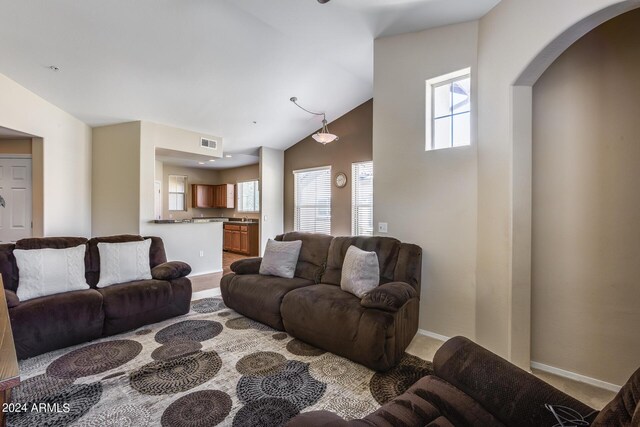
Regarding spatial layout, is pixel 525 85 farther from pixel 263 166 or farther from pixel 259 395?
pixel 263 166

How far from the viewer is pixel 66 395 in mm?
1874

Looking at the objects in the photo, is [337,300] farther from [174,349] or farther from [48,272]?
[48,272]

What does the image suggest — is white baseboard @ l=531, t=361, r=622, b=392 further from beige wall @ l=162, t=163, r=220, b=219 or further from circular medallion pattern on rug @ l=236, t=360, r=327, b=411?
beige wall @ l=162, t=163, r=220, b=219

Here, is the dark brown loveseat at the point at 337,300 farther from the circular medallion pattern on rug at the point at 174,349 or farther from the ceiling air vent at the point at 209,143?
the ceiling air vent at the point at 209,143

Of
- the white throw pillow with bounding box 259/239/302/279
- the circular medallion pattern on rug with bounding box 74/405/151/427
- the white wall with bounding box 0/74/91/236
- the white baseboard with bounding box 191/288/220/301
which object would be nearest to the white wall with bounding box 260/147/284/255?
the white baseboard with bounding box 191/288/220/301

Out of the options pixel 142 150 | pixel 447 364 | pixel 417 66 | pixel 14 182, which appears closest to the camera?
pixel 447 364

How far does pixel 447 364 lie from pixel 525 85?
2.19 metres

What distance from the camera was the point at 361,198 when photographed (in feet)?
18.4

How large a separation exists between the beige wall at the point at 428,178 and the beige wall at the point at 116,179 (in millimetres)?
3875

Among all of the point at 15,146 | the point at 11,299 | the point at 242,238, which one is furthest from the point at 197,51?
the point at 242,238

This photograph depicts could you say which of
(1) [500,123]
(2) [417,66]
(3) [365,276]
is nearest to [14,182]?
(3) [365,276]

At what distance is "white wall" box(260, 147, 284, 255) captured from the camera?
6.44 metres

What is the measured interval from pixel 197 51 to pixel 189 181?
5.93m

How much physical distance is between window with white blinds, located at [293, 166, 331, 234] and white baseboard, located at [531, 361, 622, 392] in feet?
13.7
